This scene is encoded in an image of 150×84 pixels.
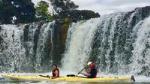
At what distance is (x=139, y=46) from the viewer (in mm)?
42844

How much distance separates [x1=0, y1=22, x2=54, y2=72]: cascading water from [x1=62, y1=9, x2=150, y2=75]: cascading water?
2276 mm

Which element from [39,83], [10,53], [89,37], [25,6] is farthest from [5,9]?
[39,83]

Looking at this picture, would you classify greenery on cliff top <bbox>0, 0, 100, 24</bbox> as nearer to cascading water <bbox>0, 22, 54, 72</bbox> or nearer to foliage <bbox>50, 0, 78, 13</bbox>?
foliage <bbox>50, 0, 78, 13</bbox>

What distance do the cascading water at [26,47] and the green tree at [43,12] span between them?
949 inches

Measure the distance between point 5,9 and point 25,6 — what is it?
409 centimetres

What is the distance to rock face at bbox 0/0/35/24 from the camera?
75887mm

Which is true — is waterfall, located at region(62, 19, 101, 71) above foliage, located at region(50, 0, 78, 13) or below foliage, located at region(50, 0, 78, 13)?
below

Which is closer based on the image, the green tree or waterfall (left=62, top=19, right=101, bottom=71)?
waterfall (left=62, top=19, right=101, bottom=71)

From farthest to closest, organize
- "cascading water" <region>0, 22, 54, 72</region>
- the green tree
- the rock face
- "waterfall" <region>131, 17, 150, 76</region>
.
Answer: the green tree
the rock face
"cascading water" <region>0, 22, 54, 72</region>
"waterfall" <region>131, 17, 150, 76</region>

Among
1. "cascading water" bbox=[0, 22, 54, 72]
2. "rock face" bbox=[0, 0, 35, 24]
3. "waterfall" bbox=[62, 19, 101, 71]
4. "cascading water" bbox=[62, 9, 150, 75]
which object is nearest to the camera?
"cascading water" bbox=[62, 9, 150, 75]

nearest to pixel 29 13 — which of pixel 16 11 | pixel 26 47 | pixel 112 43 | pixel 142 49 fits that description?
pixel 16 11

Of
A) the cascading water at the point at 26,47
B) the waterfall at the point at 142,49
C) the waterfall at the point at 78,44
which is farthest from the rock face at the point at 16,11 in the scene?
the waterfall at the point at 142,49

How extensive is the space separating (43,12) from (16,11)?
3735mm

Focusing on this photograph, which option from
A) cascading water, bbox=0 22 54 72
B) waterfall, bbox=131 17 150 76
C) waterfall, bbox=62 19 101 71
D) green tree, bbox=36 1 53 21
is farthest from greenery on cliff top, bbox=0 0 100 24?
waterfall, bbox=131 17 150 76
